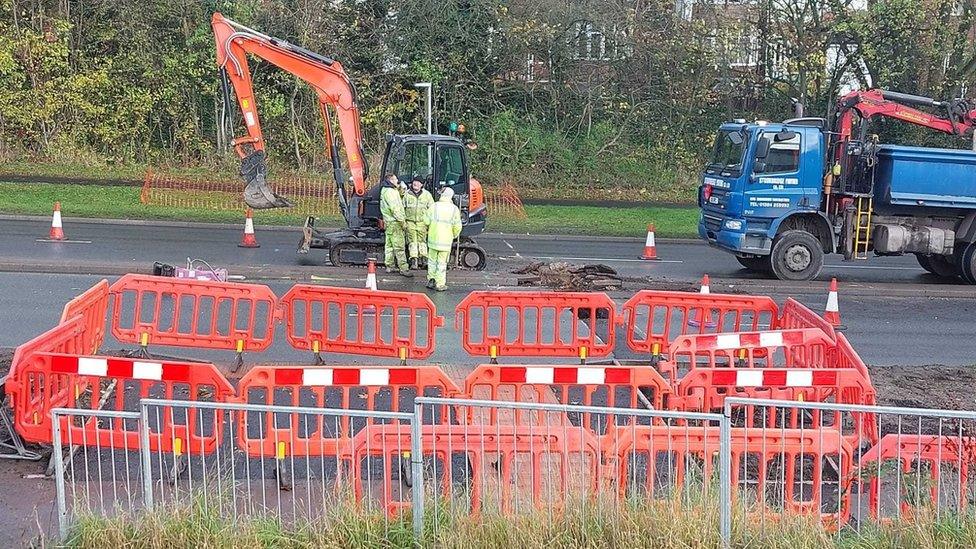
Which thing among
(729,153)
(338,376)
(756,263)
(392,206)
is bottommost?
(756,263)

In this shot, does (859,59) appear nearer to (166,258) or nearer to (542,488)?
(166,258)

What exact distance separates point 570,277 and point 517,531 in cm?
1171

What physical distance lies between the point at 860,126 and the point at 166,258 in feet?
Result: 41.8

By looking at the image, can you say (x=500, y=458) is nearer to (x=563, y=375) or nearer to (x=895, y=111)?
(x=563, y=375)

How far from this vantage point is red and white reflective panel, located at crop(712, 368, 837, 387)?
7.66m

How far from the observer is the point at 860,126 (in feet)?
62.2

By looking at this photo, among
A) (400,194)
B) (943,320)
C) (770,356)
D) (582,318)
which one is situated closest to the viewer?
(770,356)

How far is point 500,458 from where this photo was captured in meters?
6.36

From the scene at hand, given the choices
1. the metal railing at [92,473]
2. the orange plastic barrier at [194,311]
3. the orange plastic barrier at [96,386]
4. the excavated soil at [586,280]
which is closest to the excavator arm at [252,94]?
the excavated soil at [586,280]

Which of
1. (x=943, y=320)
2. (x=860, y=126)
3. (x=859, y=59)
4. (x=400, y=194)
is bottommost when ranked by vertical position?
(x=943, y=320)

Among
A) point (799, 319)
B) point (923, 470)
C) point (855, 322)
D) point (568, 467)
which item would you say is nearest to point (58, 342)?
point (568, 467)

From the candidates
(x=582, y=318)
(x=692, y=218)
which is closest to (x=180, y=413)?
(x=582, y=318)

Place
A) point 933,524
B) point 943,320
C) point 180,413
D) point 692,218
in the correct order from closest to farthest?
point 933,524, point 180,413, point 943,320, point 692,218

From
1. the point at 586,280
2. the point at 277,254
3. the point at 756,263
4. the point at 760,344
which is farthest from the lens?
the point at 756,263
